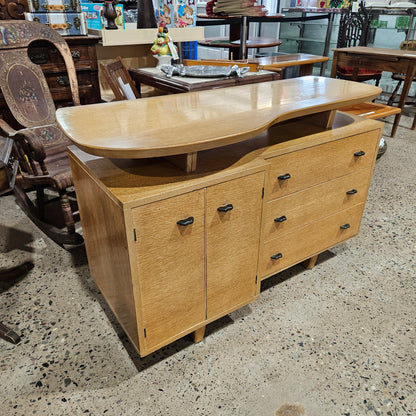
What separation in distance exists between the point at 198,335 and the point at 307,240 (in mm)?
709

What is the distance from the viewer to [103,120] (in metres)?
1.33

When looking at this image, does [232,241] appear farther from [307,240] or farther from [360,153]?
[360,153]

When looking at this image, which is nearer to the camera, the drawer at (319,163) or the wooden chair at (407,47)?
the drawer at (319,163)

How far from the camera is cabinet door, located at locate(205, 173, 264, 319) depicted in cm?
130

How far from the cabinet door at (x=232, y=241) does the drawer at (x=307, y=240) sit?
0.12 meters

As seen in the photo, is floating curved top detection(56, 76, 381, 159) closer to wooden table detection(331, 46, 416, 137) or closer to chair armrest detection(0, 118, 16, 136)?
chair armrest detection(0, 118, 16, 136)

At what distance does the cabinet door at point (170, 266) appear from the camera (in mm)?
1163

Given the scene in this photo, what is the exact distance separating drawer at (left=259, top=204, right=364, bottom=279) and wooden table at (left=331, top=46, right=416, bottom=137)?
2.50 meters

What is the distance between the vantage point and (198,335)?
1.56 metres

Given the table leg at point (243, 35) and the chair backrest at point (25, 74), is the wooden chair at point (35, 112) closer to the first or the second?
the chair backrest at point (25, 74)

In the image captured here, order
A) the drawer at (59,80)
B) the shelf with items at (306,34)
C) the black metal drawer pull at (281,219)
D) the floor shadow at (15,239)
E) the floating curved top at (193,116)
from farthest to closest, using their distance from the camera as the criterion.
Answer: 1. the shelf with items at (306,34)
2. the drawer at (59,80)
3. the floor shadow at (15,239)
4. the black metal drawer pull at (281,219)
5. the floating curved top at (193,116)

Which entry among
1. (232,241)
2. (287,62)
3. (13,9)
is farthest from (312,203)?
(13,9)

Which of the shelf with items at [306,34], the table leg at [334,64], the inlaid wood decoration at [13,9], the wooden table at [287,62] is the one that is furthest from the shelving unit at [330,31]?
the inlaid wood decoration at [13,9]

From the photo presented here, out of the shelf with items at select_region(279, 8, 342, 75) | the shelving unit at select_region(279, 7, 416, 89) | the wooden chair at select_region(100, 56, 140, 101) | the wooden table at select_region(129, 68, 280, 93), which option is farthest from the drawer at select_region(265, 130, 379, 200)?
the shelf with items at select_region(279, 8, 342, 75)
